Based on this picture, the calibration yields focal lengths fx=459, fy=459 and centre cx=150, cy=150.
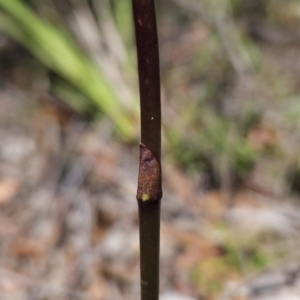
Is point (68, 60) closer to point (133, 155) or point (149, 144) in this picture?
point (133, 155)

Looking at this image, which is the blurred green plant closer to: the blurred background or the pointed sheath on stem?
the blurred background

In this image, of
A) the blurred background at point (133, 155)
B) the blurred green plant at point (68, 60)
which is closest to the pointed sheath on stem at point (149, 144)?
the blurred background at point (133, 155)

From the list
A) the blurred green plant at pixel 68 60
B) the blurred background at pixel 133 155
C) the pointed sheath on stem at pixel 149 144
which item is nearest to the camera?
the pointed sheath on stem at pixel 149 144

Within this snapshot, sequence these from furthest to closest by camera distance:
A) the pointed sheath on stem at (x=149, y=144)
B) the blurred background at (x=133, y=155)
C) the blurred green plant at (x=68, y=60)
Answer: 1. the blurred green plant at (x=68, y=60)
2. the blurred background at (x=133, y=155)
3. the pointed sheath on stem at (x=149, y=144)

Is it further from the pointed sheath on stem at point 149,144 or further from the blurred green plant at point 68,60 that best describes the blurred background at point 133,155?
the pointed sheath on stem at point 149,144

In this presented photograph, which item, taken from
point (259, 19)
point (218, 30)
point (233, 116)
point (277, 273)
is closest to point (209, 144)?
point (233, 116)

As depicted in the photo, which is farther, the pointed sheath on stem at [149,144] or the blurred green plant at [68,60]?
the blurred green plant at [68,60]

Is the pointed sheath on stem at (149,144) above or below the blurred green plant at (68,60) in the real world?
below

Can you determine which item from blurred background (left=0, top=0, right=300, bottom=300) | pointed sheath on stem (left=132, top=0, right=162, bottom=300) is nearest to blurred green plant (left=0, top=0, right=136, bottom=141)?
blurred background (left=0, top=0, right=300, bottom=300)
